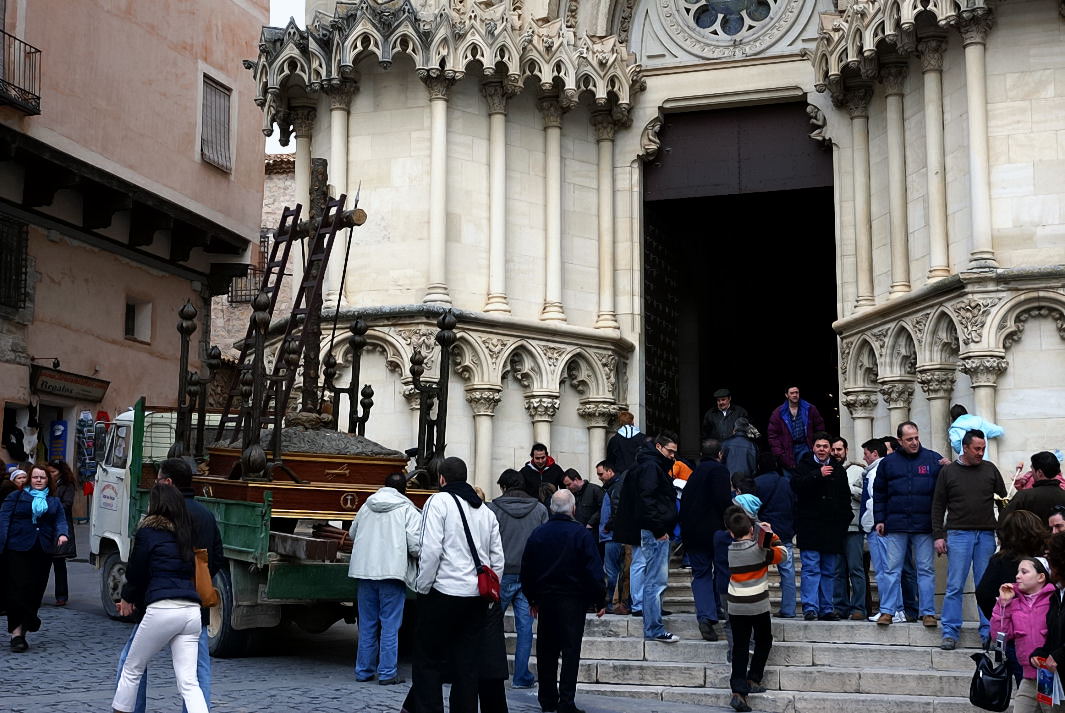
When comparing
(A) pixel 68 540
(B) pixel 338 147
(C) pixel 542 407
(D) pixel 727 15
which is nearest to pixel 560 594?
(A) pixel 68 540

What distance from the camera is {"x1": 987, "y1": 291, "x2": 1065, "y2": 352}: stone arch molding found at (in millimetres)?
14438

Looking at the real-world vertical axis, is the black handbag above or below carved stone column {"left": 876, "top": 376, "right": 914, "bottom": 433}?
below

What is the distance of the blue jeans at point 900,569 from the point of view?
11703 millimetres

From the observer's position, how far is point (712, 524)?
11.9 meters

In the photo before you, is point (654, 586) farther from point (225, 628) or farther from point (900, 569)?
point (225, 628)

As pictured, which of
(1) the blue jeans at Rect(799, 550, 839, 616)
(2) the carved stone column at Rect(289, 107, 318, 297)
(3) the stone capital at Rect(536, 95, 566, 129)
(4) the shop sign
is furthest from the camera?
(4) the shop sign

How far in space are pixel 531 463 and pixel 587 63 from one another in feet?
18.6

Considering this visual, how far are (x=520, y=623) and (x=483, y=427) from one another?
5884 mm

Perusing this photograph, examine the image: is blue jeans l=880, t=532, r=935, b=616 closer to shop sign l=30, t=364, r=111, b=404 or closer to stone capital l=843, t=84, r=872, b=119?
stone capital l=843, t=84, r=872, b=119

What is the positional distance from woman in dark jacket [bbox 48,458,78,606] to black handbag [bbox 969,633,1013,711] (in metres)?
8.57

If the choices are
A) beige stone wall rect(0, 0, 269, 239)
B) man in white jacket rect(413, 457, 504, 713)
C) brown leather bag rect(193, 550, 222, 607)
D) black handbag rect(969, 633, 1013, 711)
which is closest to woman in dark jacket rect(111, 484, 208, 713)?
brown leather bag rect(193, 550, 222, 607)

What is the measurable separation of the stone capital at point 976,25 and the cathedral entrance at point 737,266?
326 cm

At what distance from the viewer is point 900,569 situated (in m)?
11.8

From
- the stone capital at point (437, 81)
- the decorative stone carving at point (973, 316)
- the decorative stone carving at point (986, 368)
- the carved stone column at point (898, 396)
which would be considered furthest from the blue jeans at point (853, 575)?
the stone capital at point (437, 81)
